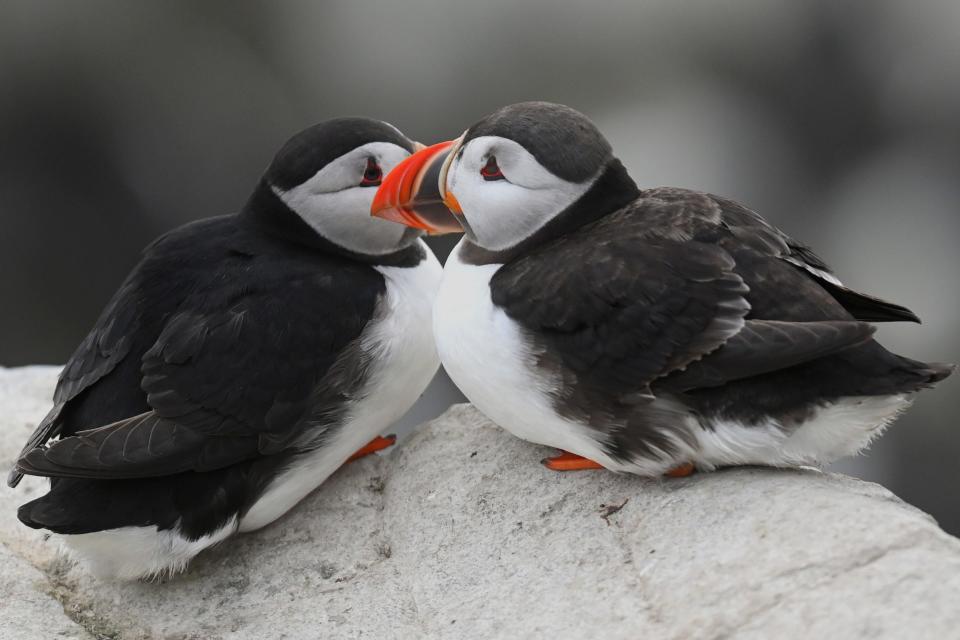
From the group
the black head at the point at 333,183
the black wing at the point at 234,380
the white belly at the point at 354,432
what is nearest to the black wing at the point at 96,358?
the black wing at the point at 234,380

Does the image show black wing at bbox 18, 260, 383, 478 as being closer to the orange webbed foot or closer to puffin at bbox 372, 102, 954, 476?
puffin at bbox 372, 102, 954, 476

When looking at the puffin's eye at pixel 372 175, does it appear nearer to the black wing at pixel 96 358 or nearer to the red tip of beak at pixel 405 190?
the red tip of beak at pixel 405 190

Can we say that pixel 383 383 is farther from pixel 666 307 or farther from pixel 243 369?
pixel 666 307

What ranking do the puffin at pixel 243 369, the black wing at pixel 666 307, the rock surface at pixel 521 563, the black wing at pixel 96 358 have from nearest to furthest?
the rock surface at pixel 521 563 < the black wing at pixel 666 307 < the puffin at pixel 243 369 < the black wing at pixel 96 358

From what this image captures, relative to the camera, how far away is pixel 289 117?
743 centimetres

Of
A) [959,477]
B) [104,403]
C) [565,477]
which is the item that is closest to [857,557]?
[565,477]

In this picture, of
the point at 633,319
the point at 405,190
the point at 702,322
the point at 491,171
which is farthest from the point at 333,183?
the point at 702,322

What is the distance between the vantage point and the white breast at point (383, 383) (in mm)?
3465

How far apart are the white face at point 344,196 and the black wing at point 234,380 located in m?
0.24

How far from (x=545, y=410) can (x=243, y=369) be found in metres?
0.83

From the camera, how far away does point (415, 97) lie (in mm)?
7242

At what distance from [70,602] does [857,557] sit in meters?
2.13

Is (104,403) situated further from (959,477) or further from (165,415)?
(959,477)

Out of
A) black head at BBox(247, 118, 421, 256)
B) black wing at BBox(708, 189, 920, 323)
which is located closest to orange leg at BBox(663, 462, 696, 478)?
black wing at BBox(708, 189, 920, 323)
